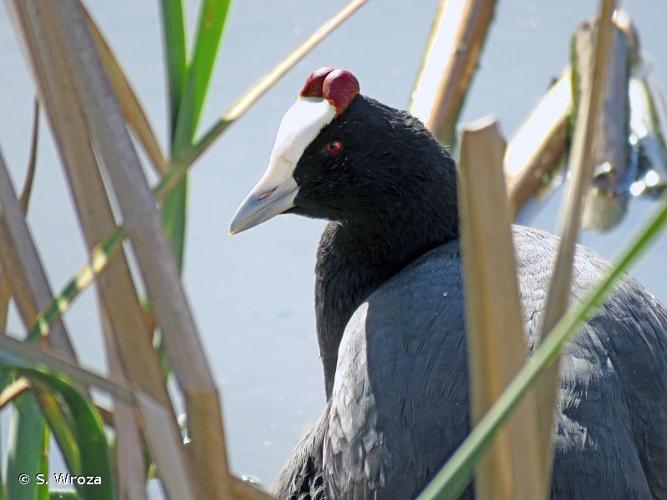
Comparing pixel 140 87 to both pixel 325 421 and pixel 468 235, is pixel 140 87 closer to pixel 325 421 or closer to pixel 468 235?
pixel 325 421

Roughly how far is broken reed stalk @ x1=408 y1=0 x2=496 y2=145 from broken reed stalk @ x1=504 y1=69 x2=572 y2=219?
13 cm

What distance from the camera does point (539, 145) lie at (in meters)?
2.25

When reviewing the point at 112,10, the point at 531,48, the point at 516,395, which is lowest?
→ the point at 516,395

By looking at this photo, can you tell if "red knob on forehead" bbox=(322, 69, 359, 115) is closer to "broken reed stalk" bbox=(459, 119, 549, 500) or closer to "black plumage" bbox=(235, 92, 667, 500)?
"black plumage" bbox=(235, 92, 667, 500)

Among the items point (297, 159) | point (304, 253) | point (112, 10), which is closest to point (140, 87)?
point (112, 10)

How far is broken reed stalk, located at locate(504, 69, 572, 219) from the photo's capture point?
221 cm

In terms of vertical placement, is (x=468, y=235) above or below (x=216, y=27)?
below

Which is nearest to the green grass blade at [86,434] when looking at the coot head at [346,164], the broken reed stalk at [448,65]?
the coot head at [346,164]

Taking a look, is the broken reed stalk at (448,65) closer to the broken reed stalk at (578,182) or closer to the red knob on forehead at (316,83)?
the red knob on forehead at (316,83)

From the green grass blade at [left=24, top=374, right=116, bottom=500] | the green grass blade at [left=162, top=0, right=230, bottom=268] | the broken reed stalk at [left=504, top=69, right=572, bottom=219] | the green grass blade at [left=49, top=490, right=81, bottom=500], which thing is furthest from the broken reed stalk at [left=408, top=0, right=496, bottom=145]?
the green grass blade at [left=24, top=374, right=116, bottom=500]

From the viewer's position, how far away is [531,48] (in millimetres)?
2801

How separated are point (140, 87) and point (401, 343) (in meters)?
1.57

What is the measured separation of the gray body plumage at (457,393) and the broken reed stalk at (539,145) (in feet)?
3.01

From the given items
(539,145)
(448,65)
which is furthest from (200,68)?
(539,145)
